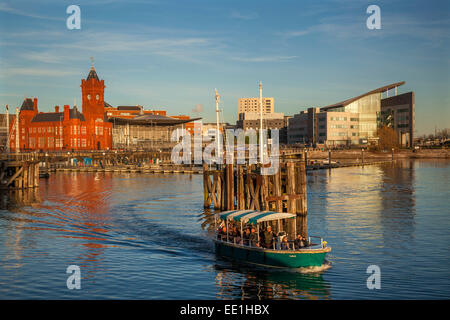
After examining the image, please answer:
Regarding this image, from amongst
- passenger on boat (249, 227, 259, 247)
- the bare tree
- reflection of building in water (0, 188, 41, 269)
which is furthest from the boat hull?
the bare tree

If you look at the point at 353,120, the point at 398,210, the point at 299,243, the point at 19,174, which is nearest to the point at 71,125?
the point at 19,174

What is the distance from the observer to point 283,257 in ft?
97.3

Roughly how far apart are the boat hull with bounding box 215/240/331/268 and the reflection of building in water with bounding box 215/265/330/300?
0.55 m

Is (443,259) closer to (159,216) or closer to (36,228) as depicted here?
(159,216)

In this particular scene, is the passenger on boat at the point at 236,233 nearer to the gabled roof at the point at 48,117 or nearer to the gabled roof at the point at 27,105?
the gabled roof at the point at 48,117

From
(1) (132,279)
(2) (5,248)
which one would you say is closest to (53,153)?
(2) (5,248)

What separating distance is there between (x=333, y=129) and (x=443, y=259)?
525 ft

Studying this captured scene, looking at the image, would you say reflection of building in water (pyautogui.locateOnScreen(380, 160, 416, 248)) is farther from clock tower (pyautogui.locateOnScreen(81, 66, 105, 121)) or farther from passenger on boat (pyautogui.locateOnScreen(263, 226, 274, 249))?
clock tower (pyautogui.locateOnScreen(81, 66, 105, 121))

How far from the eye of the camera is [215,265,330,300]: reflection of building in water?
26.3 metres

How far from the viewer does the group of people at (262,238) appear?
3069 cm

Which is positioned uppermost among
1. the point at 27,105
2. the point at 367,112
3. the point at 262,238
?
the point at 27,105

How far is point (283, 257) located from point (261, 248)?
1620 mm

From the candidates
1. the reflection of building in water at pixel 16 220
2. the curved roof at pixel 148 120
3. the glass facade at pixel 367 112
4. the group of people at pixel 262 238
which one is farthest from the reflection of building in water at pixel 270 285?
the glass facade at pixel 367 112

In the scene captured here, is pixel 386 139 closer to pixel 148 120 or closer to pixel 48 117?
pixel 148 120
